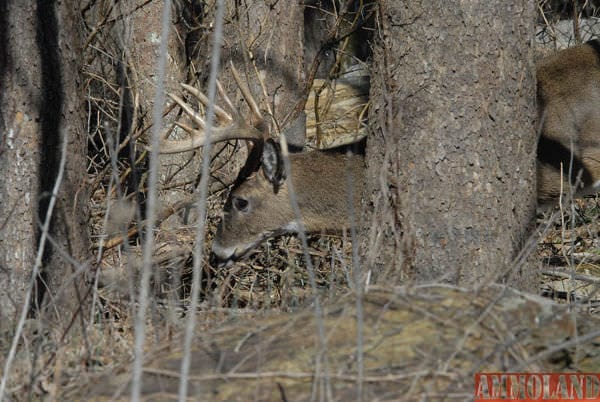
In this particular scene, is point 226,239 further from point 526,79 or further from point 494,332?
point 494,332

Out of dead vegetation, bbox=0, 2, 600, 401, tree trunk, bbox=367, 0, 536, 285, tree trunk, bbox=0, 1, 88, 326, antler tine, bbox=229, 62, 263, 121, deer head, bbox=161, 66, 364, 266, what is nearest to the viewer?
dead vegetation, bbox=0, 2, 600, 401

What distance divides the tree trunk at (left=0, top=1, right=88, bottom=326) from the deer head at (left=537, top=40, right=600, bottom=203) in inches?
147

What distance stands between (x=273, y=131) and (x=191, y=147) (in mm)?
1253

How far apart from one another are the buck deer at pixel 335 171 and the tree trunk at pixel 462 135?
7.34 ft

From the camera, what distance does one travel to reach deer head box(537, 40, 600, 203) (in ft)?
23.7

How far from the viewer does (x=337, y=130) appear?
9.70 m

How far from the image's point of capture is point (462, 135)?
492 cm

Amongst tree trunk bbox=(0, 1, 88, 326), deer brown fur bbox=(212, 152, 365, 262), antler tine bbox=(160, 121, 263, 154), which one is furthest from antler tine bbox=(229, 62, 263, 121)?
tree trunk bbox=(0, 1, 88, 326)

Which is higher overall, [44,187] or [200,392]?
[44,187]

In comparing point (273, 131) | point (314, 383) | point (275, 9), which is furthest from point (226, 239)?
point (314, 383)

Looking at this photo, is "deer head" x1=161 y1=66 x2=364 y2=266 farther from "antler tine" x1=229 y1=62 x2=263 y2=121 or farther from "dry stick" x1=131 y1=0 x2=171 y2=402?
"dry stick" x1=131 y1=0 x2=171 y2=402

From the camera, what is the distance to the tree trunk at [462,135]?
4.90 m

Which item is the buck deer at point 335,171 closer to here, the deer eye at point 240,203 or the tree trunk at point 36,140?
the deer eye at point 240,203

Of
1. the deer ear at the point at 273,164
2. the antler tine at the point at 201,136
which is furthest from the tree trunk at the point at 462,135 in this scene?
the deer ear at the point at 273,164
